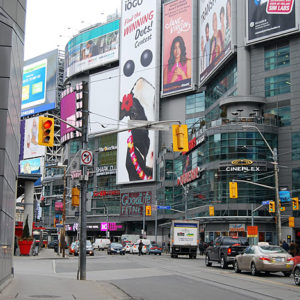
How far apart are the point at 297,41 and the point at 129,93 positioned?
163 ft

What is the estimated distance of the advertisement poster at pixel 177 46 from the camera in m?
102

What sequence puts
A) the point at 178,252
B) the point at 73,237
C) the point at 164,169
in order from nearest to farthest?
the point at 178,252 < the point at 164,169 < the point at 73,237

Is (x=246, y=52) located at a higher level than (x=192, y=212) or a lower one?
higher

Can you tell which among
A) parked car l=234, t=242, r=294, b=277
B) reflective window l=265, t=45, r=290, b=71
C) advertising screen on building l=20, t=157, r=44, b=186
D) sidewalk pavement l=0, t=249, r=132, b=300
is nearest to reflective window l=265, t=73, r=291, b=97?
reflective window l=265, t=45, r=290, b=71

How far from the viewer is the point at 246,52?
7719 cm

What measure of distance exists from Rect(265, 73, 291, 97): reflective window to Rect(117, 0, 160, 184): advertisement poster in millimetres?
37629

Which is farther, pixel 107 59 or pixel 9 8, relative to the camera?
pixel 107 59

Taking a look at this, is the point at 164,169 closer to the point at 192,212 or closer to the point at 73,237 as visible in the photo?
the point at 192,212

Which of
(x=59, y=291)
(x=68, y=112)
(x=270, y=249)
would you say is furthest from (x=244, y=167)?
(x=68, y=112)

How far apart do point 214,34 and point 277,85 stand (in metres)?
→ 18.3

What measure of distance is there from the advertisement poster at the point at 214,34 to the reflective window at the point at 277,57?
19.7 ft

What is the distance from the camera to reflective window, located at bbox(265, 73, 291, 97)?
71938mm

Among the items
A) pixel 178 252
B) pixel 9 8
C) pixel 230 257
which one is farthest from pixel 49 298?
pixel 178 252

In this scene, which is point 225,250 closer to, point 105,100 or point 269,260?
point 269,260
